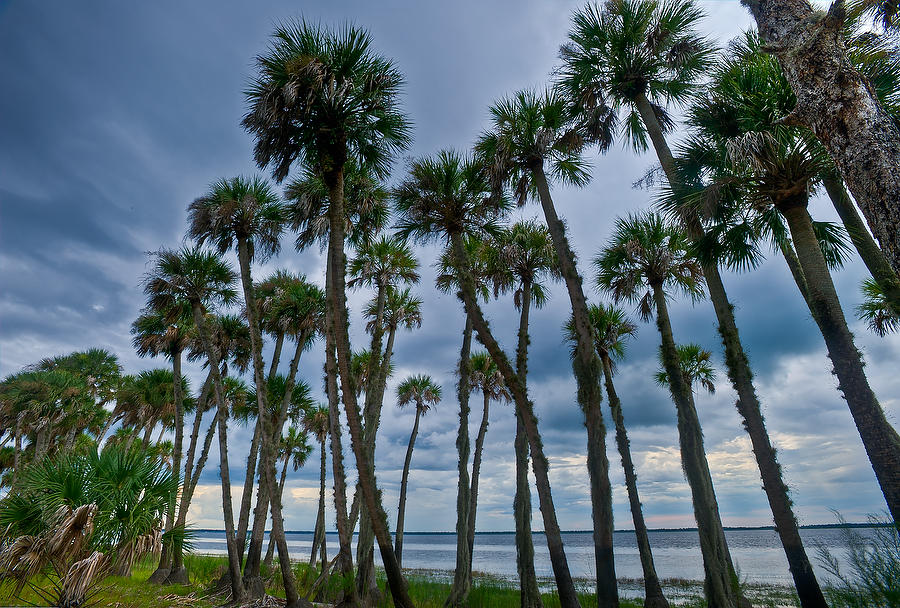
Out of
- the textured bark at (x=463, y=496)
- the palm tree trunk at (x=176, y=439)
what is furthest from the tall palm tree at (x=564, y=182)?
the palm tree trunk at (x=176, y=439)

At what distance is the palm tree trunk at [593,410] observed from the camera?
10.1 m

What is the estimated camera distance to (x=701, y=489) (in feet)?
40.6

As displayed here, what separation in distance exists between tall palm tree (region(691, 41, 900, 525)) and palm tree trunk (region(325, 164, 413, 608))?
8.91 m

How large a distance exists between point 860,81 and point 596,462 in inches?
347

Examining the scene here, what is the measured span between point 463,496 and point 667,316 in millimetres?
9625

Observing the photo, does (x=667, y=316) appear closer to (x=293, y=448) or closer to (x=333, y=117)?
(x=333, y=117)

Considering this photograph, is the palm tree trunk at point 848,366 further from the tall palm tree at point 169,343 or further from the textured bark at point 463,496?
the tall palm tree at point 169,343

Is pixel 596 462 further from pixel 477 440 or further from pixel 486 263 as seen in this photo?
pixel 477 440

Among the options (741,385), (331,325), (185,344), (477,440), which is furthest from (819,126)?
(185,344)

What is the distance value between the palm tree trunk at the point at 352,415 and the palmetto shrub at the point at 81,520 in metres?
4.05

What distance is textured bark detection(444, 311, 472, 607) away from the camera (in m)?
15.0

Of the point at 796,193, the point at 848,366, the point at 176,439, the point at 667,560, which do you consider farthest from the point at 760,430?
the point at 667,560

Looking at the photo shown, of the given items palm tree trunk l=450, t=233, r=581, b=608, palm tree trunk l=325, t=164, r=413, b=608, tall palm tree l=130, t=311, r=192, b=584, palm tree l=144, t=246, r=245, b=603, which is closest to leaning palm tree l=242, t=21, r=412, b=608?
palm tree trunk l=325, t=164, r=413, b=608

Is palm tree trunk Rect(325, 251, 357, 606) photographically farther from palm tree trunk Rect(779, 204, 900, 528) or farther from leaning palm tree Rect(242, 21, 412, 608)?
palm tree trunk Rect(779, 204, 900, 528)
